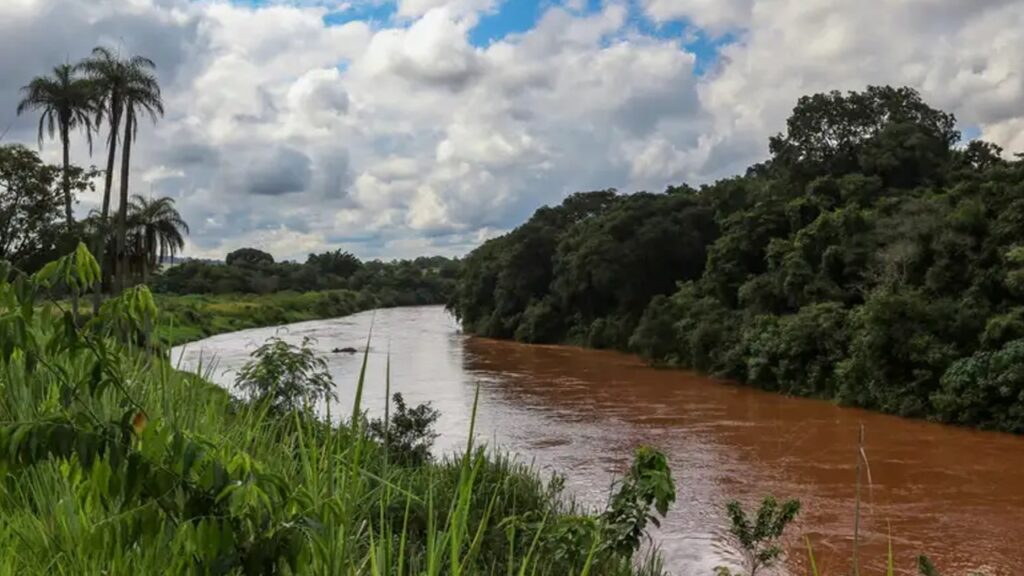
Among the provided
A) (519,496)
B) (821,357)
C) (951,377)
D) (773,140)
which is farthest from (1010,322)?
(773,140)

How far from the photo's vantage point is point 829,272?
995 inches

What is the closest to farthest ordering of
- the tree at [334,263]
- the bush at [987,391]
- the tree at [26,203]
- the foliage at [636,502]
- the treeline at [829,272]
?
the foliage at [636,502]
the bush at [987,391]
the treeline at [829,272]
the tree at [26,203]
the tree at [334,263]

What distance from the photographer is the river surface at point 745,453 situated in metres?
10.1

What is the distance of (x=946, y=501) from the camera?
12.2 meters

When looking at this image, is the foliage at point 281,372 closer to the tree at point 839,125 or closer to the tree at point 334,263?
the tree at point 839,125

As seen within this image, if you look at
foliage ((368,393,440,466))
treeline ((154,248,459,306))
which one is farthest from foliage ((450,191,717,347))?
foliage ((368,393,440,466))

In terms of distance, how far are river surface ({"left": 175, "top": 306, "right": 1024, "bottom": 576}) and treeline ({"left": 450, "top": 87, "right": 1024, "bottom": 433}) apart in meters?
1.22

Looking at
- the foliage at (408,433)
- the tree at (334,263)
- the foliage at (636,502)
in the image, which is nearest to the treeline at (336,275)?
the tree at (334,263)

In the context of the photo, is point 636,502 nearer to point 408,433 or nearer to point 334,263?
point 408,433

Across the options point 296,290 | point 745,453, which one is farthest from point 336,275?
point 745,453

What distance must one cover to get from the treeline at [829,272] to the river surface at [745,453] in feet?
4.00

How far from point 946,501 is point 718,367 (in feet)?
50.6

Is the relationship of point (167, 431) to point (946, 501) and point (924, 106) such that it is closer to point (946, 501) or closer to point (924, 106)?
point (946, 501)

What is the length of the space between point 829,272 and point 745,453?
459 inches
